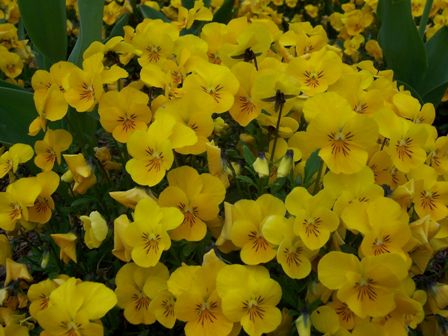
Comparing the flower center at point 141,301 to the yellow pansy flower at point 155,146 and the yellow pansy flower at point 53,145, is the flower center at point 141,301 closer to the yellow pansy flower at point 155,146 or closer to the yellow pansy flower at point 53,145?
the yellow pansy flower at point 155,146

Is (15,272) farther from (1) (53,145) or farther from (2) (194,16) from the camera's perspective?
(2) (194,16)

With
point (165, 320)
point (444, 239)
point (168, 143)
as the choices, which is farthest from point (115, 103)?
point (444, 239)

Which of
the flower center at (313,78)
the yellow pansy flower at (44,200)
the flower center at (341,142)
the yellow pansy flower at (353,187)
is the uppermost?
the flower center at (341,142)

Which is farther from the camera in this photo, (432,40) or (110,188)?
(432,40)

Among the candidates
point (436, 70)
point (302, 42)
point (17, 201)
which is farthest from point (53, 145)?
point (436, 70)

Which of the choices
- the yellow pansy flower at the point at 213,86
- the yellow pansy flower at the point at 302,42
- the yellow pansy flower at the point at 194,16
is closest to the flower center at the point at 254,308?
the yellow pansy flower at the point at 213,86

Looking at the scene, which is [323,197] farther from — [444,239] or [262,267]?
[444,239]
